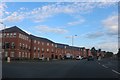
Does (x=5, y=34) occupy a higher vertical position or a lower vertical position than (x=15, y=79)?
higher

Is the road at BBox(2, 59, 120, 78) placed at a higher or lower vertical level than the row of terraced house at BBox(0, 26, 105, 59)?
lower

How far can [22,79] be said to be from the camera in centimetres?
1564

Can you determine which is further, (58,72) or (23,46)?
(23,46)

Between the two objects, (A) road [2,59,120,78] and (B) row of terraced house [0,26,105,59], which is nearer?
(A) road [2,59,120,78]

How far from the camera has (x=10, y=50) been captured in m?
104

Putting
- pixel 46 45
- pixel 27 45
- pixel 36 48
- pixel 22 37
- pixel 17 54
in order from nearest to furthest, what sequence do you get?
pixel 17 54 < pixel 22 37 < pixel 27 45 < pixel 36 48 < pixel 46 45

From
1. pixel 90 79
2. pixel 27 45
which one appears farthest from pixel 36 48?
pixel 90 79

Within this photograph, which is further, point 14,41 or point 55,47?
point 55,47

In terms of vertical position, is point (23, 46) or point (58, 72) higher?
point (23, 46)

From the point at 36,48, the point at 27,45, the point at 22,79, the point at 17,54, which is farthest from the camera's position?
the point at 36,48

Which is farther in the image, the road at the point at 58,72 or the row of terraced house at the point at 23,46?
the row of terraced house at the point at 23,46

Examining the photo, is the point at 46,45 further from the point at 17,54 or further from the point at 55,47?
the point at 17,54

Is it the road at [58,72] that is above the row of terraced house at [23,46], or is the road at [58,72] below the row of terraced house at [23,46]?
below

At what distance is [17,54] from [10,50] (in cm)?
304
